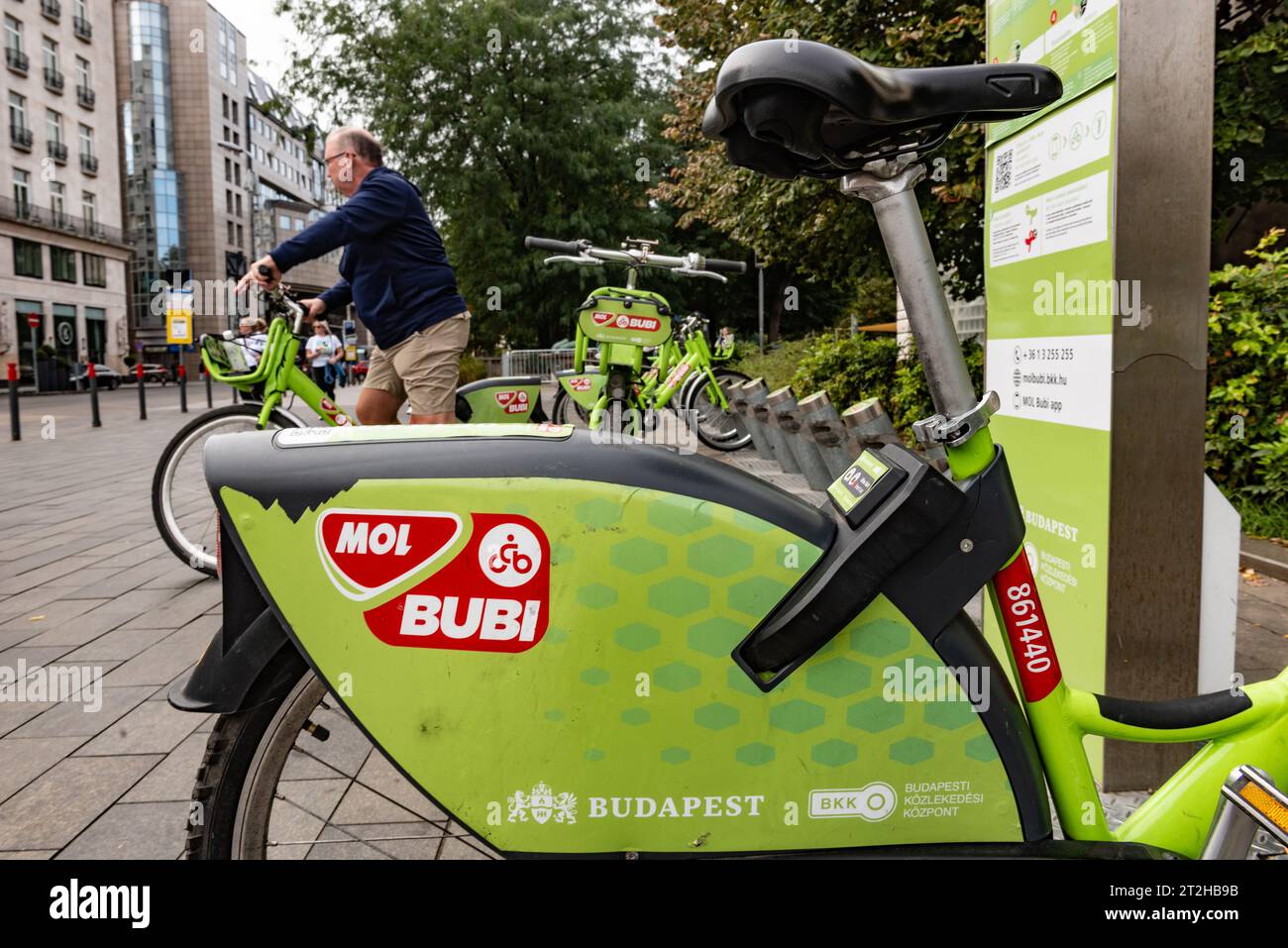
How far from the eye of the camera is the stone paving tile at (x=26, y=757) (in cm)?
270

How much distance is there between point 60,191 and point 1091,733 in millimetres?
59031

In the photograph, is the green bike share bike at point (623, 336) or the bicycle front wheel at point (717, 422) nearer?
the green bike share bike at point (623, 336)

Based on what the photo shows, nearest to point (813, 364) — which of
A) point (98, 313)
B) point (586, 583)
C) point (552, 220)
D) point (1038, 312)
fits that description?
point (1038, 312)

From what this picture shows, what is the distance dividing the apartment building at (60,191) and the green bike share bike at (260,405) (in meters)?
42.1

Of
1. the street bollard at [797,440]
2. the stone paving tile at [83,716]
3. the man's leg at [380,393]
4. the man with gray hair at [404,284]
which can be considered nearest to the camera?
the stone paving tile at [83,716]

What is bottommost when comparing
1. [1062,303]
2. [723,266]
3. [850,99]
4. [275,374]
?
[275,374]

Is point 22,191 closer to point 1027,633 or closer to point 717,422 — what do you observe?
point 717,422


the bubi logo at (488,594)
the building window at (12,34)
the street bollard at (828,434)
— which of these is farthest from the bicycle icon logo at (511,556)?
the building window at (12,34)

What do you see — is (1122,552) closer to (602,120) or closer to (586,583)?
(586,583)

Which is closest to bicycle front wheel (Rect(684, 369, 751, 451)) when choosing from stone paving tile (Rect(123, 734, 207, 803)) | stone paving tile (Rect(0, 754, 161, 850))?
stone paving tile (Rect(123, 734, 207, 803))

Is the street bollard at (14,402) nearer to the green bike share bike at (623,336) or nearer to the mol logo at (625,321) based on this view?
the green bike share bike at (623,336)

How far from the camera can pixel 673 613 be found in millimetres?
1421

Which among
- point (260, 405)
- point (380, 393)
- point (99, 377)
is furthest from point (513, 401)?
point (99, 377)
